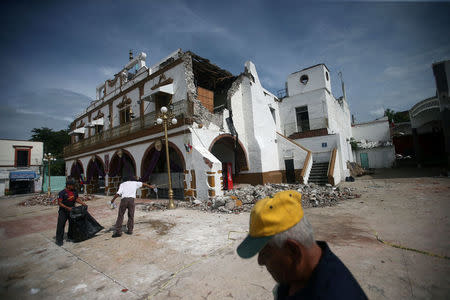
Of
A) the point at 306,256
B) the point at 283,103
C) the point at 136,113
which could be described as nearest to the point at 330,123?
the point at 283,103

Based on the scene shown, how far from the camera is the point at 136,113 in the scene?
1397 centimetres

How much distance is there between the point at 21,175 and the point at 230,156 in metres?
29.6

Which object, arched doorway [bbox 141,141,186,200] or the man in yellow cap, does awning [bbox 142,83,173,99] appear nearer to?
arched doorway [bbox 141,141,186,200]

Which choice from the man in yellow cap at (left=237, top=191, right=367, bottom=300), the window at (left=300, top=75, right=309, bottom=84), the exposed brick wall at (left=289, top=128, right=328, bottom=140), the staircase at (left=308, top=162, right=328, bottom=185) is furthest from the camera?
the window at (left=300, top=75, right=309, bottom=84)

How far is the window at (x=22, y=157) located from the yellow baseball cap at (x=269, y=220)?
3714 centimetres

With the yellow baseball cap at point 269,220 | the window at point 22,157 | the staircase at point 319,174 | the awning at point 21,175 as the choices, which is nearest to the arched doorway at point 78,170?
the awning at point 21,175

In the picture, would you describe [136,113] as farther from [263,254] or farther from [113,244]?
[263,254]

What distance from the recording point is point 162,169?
14.6 meters

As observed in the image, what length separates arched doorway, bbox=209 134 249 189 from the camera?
12.4 meters

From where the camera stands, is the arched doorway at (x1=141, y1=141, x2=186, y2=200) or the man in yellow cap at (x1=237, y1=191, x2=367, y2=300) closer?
the man in yellow cap at (x1=237, y1=191, x2=367, y2=300)

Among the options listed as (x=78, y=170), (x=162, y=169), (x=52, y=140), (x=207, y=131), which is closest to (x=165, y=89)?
(x=207, y=131)

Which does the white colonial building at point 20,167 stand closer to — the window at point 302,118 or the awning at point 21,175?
the awning at point 21,175

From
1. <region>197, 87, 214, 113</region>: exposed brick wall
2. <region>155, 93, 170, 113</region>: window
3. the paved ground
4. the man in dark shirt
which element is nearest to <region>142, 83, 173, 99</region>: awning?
<region>155, 93, 170, 113</region>: window

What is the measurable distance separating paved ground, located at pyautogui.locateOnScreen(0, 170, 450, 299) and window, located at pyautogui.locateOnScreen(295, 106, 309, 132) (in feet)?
41.6
